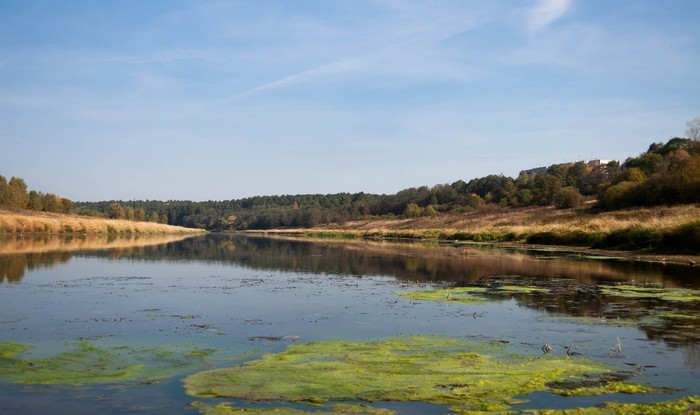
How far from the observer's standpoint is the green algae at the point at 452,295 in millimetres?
16016

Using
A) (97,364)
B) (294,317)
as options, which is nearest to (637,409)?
(97,364)

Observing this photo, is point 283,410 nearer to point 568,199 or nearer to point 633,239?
point 633,239

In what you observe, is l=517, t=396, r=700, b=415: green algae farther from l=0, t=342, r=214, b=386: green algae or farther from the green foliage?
the green foliage

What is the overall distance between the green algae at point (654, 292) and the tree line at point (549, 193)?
38614 mm

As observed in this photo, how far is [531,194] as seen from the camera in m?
89.9

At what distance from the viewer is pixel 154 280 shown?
20.6 m

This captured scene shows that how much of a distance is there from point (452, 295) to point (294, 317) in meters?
→ 5.77

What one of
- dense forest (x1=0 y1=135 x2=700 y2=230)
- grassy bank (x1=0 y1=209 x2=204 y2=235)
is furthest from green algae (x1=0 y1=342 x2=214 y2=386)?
dense forest (x1=0 y1=135 x2=700 y2=230)

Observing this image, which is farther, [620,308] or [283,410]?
[620,308]

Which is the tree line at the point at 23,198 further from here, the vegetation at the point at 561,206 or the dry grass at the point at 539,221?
the dry grass at the point at 539,221

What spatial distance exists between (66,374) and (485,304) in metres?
10.6

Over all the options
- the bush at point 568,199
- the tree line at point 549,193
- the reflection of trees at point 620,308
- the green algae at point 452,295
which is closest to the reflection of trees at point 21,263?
the green algae at point 452,295

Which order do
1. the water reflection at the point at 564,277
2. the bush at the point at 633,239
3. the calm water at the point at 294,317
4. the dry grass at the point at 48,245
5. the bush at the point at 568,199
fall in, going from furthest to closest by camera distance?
the bush at the point at 568,199 < the bush at the point at 633,239 < the dry grass at the point at 48,245 < the water reflection at the point at 564,277 < the calm water at the point at 294,317

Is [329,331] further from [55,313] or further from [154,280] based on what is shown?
[154,280]
